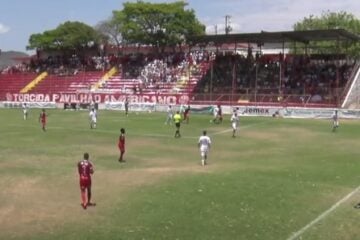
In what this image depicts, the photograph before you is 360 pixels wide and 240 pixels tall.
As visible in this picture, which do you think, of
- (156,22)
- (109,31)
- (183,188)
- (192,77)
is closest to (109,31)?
(109,31)

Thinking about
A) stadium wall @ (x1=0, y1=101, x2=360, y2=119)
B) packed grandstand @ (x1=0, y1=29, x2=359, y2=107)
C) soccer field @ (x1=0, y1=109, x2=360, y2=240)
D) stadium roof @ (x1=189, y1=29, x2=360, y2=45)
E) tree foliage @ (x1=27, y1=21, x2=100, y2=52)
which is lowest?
soccer field @ (x1=0, y1=109, x2=360, y2=240)

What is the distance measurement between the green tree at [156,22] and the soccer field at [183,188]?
173 ft

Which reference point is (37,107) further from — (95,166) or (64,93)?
(95,166)

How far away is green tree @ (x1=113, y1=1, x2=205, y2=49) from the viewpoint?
87.5 metres

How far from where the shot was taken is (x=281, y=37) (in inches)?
2238

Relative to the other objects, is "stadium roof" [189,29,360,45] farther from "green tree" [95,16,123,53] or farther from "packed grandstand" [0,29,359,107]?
"green tree" [95,16,123,53]

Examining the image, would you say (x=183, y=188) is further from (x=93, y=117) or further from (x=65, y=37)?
(x=65, y=37)

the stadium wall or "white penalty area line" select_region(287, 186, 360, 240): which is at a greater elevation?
the stadium wall

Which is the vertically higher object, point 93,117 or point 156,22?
point 156,22

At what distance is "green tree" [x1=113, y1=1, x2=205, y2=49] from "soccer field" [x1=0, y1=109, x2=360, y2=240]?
173 feet

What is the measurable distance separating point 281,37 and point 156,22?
35.6 metres

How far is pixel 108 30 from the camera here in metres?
112

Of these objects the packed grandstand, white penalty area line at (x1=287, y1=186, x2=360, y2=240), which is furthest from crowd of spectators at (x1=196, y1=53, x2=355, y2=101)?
white penalty area line at (x1=287, y1=186, x2=360, y2=240)

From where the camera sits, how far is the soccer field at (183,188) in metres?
14.2
